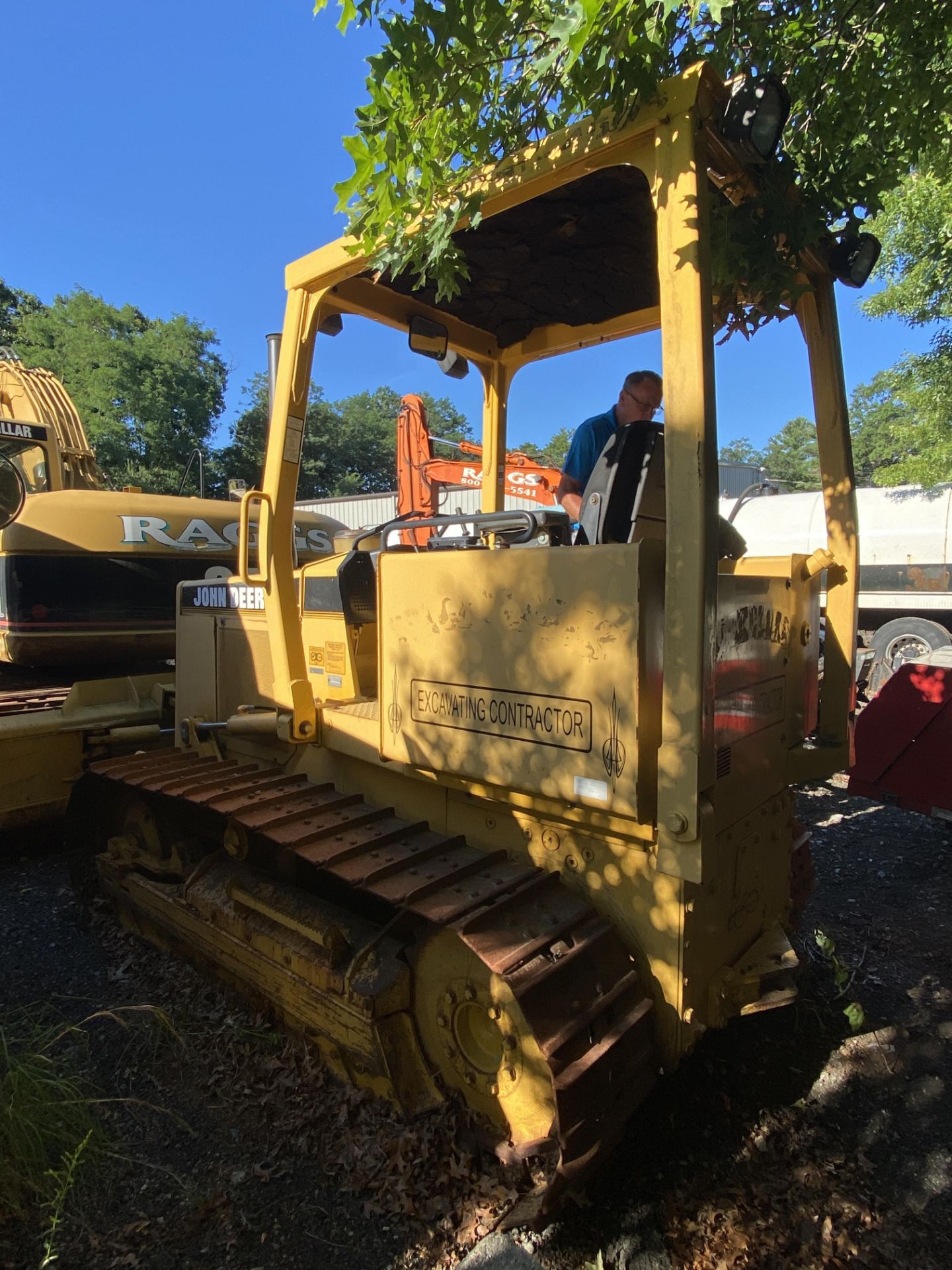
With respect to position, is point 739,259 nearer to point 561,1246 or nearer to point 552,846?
point 552,846

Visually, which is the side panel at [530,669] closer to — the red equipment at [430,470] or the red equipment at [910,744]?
the red equipment at [910,744]

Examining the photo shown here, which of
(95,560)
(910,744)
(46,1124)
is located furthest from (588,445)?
(95,560)

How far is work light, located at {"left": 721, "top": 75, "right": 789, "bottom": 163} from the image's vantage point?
1.90 m

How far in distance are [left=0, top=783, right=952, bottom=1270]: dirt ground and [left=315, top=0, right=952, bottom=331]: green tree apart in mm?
2818

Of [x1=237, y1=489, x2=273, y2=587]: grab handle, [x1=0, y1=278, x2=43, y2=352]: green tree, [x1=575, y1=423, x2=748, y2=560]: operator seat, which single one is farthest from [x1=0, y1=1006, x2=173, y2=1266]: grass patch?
[x1=0, y1=278, x2=43, y2=352]: green tree

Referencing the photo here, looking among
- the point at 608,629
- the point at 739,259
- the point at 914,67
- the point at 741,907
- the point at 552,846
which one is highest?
the point at 914,67

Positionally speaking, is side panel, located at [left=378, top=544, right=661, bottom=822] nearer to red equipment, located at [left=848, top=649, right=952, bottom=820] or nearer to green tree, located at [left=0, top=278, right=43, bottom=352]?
red equipment, located at [left=848, top=649, right=952, bottom=820]

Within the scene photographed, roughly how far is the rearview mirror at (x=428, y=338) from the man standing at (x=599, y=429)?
2.85 feet

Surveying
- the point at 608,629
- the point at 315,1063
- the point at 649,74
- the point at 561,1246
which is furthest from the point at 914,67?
the point at 315,1063

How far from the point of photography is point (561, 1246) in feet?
7.34

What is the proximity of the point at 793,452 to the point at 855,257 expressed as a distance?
8261 cm

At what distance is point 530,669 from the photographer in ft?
7.76

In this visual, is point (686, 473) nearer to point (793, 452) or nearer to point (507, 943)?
point (507, 943)

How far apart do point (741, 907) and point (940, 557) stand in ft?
36.8
